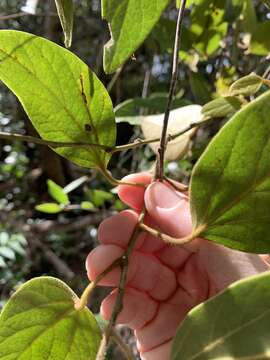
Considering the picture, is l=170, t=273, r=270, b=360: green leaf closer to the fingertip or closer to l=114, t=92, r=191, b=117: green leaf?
the fingertip

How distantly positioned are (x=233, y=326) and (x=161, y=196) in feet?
0.81

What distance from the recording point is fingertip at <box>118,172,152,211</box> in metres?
0.60

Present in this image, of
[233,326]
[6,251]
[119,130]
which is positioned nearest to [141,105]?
[233,326]

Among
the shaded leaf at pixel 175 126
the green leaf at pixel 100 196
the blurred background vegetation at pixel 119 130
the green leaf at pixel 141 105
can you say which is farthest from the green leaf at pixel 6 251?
the shaded leaf at pixel 175 126

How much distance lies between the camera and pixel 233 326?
31cm

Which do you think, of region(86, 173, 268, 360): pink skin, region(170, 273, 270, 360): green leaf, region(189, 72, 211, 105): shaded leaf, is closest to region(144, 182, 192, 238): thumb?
region(86, 173, 268, 360): pink skin

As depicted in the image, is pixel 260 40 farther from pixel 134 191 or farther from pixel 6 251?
pixel 6 251

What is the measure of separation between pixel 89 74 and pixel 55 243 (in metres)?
1.99

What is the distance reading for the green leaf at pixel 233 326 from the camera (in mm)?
302

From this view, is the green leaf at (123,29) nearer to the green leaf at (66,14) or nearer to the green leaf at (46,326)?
the green leaf at (66,14)

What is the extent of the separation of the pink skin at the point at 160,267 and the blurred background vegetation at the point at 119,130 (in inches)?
12.4

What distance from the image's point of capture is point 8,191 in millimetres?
2561

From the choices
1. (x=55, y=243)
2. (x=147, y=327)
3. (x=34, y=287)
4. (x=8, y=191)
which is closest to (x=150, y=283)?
(x=147, y=327)

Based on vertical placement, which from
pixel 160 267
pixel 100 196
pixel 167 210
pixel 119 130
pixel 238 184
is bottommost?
pixel 119 130
